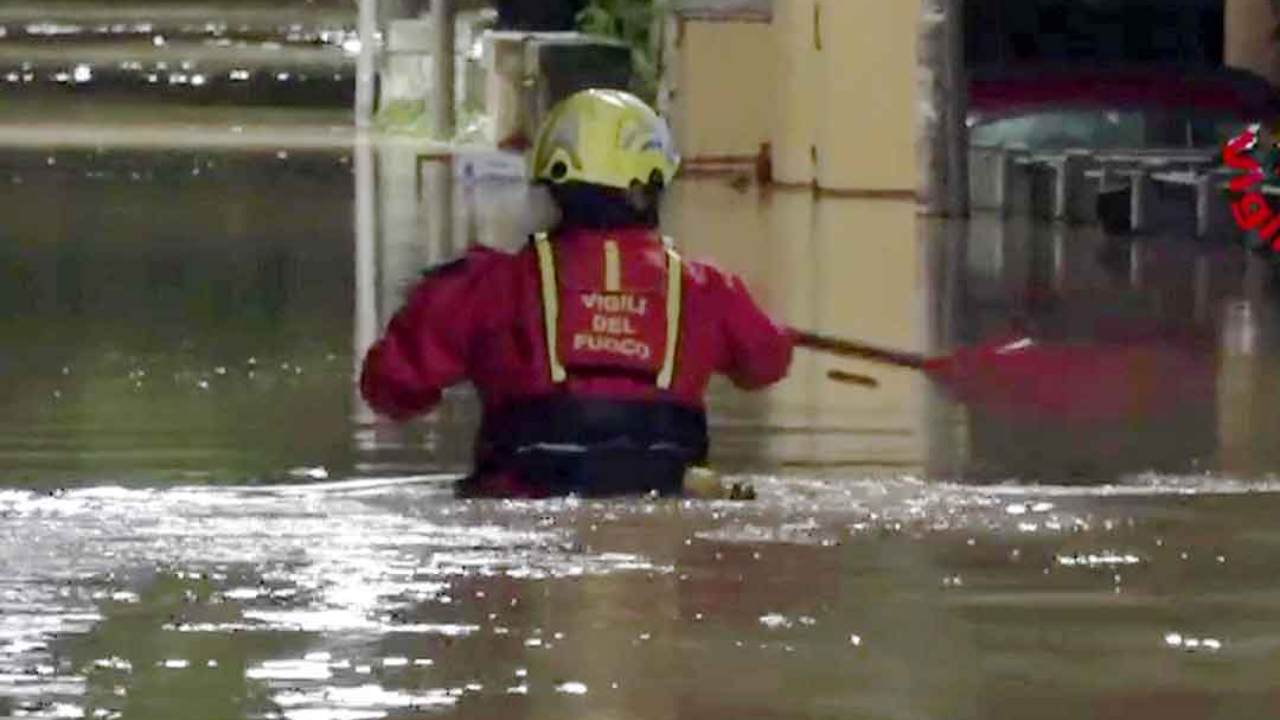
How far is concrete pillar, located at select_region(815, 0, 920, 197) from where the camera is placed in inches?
1222

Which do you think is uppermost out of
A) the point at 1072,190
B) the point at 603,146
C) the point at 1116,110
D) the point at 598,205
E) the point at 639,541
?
the point at 603,146

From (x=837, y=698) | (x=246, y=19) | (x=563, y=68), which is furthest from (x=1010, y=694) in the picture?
(x=246, y=19)

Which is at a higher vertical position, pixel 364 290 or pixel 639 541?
pixel 639 541

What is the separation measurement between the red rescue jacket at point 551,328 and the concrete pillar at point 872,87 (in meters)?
21.4

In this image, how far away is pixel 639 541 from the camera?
9.02 m

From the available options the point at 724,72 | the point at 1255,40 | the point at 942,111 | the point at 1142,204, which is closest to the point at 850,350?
the point at 1142,204

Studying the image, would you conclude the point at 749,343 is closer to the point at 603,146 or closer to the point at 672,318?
the point at 672,318

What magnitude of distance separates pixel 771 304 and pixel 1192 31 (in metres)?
20.4

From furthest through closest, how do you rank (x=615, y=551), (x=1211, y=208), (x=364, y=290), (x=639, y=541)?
(x=1211, y=208)
(x=364, y=290)
(x=639, y=541)
(x=615, y=551)

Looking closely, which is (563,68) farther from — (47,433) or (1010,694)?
(1010,694)

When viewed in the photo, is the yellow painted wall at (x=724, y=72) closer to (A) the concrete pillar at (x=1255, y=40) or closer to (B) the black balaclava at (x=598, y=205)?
(A) the concrete pillar at (x=1255, y=40)

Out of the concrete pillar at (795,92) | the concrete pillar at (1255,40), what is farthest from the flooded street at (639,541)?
the concrete pillar at (1255,40)

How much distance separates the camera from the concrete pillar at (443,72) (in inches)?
1656

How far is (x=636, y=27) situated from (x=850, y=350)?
28304mm
